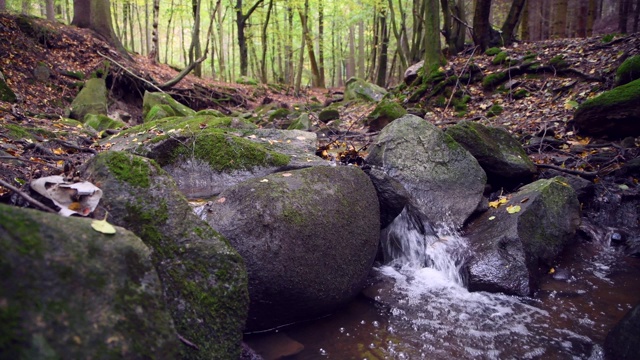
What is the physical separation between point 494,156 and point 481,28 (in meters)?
8.37

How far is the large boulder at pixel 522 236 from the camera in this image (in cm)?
411

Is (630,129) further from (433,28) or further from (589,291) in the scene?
(433,28)

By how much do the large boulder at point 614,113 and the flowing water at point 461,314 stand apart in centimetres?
253

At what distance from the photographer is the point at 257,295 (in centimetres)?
321

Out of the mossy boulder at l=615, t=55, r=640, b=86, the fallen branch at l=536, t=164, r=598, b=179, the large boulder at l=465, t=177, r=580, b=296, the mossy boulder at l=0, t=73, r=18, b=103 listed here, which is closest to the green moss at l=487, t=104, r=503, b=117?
the mossy boulder at l=615, t=55, r=640, b=86

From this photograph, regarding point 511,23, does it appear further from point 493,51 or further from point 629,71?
point 629,71

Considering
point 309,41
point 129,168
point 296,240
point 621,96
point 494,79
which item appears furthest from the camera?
point 309,41

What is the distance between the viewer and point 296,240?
3355 mm

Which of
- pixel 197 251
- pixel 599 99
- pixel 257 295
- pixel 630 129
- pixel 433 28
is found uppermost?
pixel 433 28

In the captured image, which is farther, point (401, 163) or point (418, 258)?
point (401, 163)

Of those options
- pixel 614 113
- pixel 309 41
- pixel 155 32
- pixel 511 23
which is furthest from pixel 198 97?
pixel 614 113

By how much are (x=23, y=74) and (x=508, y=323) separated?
1185 centimetres

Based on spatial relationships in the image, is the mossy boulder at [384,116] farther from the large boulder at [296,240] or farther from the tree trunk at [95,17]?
the tree trunk at [95,17]

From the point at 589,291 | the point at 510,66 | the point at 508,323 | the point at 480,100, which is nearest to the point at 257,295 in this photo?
the point at 508,323
